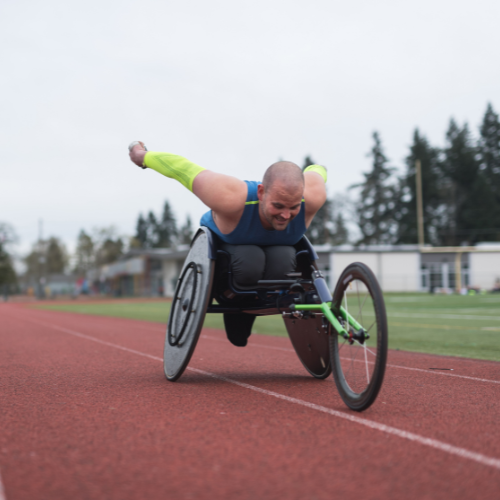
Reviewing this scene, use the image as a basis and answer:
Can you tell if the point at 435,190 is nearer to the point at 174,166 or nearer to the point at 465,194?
the point at 465,194

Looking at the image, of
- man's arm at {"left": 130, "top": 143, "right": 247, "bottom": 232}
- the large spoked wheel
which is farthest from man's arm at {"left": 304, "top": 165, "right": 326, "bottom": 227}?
the large spoked wheel

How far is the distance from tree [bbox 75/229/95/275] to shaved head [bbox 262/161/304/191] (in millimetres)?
105274

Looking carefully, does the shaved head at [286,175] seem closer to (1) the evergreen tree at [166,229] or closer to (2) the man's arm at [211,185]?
(2) the man's arm at [211,185]

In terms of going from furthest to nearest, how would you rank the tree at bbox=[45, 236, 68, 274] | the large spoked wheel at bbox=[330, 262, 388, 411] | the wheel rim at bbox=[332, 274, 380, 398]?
the tree at bbox=[45, 236, 68, 274] < the wheel rim at bbox=[332, 274, 380, 398] < the large spoked wheel at bbox=[330, 262, 388, 411]

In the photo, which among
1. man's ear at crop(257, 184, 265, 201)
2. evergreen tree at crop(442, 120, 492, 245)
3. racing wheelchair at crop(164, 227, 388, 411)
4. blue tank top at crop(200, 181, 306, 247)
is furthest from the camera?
evergreen tree at crop(442, 120, 492, 245)

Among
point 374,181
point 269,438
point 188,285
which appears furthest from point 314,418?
point 374,181

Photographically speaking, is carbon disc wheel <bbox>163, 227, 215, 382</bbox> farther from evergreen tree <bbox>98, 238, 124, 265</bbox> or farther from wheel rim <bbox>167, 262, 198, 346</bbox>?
evergreen tree <bbox>98, 238, 124, 265</bbox>

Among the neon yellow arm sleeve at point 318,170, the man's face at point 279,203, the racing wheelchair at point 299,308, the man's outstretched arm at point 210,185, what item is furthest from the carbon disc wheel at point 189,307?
the neon yellow arm sleeve at point 318,170

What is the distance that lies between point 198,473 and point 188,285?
293cm

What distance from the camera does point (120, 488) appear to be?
2393 mm

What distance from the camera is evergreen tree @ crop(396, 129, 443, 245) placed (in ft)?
240

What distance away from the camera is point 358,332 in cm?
378

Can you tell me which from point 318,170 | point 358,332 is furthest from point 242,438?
point 318,170

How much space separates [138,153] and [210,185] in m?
0.92
